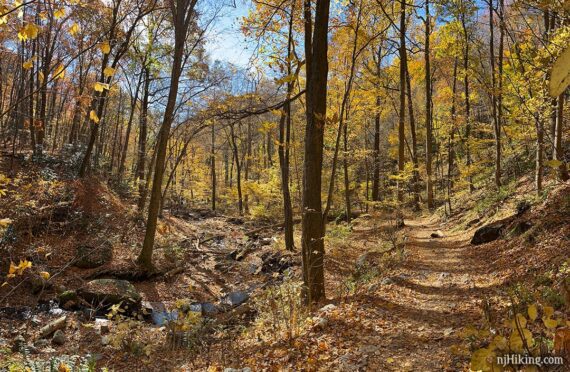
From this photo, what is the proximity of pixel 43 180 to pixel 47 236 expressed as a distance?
2712 millimetres

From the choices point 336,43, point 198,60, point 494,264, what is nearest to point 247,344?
point 494,264

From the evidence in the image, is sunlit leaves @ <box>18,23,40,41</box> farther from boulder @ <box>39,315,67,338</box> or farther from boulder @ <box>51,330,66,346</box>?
boulder @ <box>39,315,67,338</box>

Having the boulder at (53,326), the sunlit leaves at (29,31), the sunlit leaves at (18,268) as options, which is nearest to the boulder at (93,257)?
the boulder at (53,326)

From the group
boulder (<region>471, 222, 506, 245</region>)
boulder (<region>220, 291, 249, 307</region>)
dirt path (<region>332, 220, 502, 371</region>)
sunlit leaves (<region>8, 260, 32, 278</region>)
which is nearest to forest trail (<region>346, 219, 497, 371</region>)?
dirt path (<region>332, 220, 502, 371</region>)

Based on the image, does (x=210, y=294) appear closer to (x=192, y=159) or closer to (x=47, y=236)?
(x=47, y=236)

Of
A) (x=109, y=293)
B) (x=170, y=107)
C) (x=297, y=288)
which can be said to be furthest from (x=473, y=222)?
(x=109, y=293)

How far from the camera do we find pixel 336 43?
47.1 feet

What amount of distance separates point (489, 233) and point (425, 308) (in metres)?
4.52

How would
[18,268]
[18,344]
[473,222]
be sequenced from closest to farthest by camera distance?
[18,268]
[18,344]
[473,222]

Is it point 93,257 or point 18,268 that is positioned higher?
point 18,268

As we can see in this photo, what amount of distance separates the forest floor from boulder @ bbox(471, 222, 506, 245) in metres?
0.25

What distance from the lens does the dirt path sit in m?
3.99

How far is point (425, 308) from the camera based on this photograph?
5.59m

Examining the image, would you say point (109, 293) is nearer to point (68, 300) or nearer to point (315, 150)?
point (68, 300)
